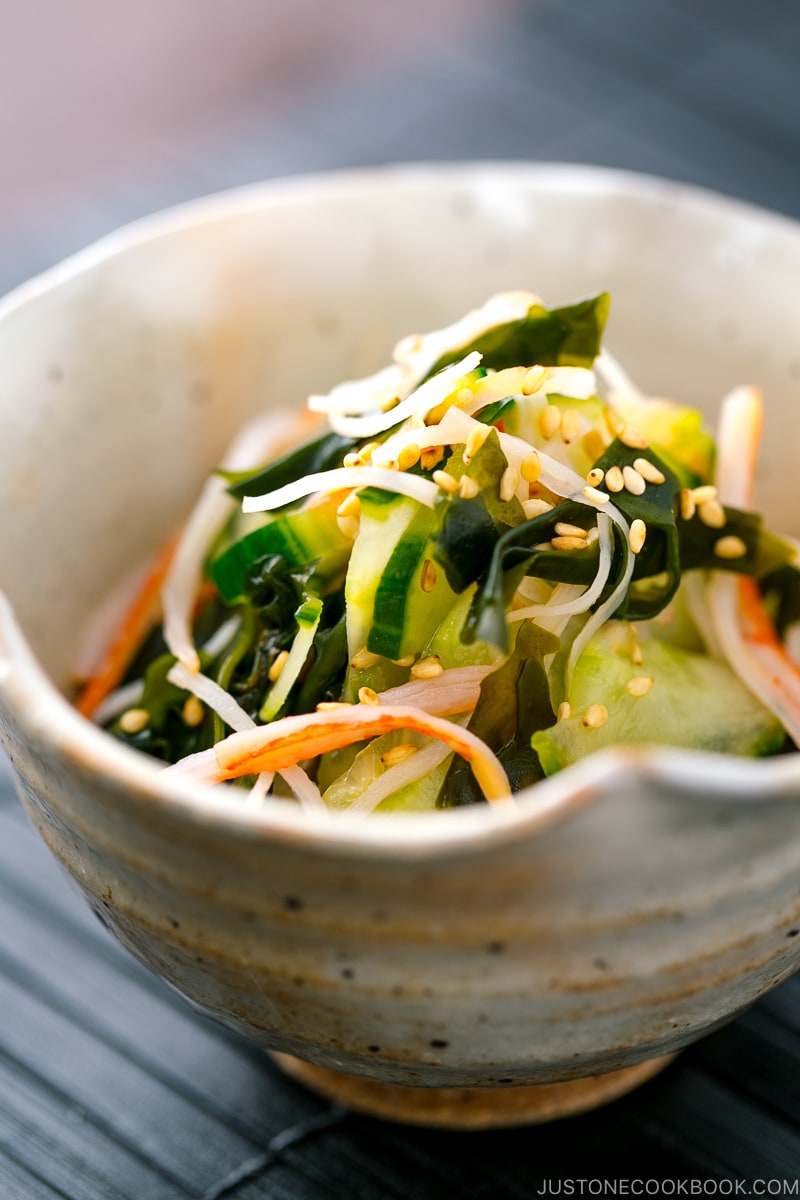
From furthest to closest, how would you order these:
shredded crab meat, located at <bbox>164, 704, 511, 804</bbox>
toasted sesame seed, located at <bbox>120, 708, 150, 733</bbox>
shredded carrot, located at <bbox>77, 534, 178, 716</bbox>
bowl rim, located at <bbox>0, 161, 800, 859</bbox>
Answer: shredded carrot, located at <bbox>77, 534, 178, 716</bbox>
toasted sesame seed, located at <bbox>120, 708, 150, 733</bbox>
shredded crab meat, located at <bbox>164, 704, 511, 804</bbox>
bowl rim, located at <bbox>0, 161, 800, 859</bbox>

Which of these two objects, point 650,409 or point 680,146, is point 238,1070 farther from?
point 680,146

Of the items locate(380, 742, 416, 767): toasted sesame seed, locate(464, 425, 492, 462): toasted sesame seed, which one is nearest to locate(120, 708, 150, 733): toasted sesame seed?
locate(380, 742, 416, 767): toasted sesame seed

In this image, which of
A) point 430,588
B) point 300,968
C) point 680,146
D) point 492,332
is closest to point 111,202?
point 680,146

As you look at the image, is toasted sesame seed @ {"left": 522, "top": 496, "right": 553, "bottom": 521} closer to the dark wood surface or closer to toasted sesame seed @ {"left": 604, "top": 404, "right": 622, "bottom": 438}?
toasted sesame seed @ {"left": 604, "top": 404, "right": 622, "bottom": 438}

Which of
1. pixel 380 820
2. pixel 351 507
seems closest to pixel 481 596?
pixel 351 507

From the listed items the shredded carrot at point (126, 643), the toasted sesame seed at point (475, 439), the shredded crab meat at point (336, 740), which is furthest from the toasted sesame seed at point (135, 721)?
the toasted sesame seed at point (475, 439)

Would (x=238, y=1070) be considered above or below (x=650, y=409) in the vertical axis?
below

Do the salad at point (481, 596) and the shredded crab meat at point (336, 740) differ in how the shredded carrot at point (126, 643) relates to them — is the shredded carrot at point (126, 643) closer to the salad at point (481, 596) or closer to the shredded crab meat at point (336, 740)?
the salad at point (481, 596)
